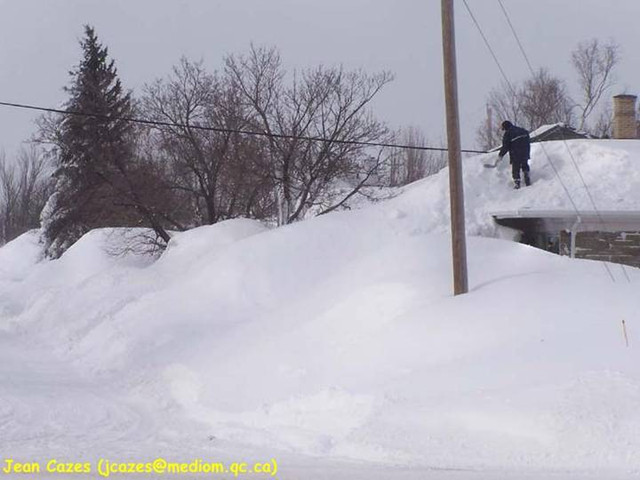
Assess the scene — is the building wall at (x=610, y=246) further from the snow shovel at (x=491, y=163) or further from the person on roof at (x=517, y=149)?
the snow shovel at (x=491, y=163)

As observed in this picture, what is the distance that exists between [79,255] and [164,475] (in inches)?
706

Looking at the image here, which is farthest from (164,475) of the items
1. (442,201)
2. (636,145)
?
(636,145)

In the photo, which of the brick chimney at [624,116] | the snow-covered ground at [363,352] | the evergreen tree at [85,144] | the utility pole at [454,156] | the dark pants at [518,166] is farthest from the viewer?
the evergreen tree at [85,144]

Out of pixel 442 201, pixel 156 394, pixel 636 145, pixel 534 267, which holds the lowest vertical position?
pixel 156 394

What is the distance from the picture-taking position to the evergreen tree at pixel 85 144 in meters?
34.6

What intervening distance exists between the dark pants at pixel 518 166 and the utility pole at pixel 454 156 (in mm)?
4754

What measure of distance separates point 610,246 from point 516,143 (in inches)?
107

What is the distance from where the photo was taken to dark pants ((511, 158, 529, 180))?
54.1 feet

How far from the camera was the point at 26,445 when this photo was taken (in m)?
8.20

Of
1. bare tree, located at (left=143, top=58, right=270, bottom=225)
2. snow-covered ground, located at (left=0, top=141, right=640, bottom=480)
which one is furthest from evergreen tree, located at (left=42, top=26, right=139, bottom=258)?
snow-covered ground, located at (left=0, top=141, right=640, bottom=480)

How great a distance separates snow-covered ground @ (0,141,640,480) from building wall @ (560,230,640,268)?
57 centimetres

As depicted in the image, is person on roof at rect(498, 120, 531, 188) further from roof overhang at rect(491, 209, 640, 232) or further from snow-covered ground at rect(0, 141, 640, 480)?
roof overhang at rect(491, 209, 640, 232)

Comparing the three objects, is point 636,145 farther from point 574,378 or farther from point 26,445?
point 26,445

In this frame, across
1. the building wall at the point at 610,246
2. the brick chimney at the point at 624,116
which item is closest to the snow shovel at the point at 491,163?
the building wall at the point at 610,246
